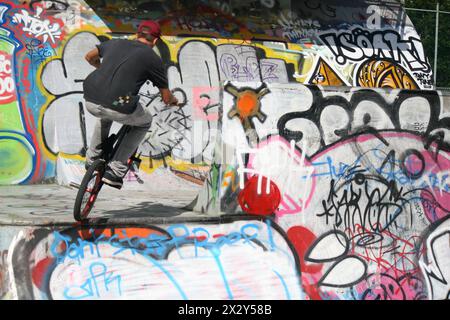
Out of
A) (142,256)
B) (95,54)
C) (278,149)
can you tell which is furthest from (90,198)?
(278,149)

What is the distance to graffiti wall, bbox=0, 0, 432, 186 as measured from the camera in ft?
33.3

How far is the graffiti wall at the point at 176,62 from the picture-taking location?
10141 millimetres

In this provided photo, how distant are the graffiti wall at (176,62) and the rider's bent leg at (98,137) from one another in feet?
10.2

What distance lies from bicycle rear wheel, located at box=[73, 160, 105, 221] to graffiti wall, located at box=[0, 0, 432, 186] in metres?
3.20

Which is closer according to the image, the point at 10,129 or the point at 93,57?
the point at 93,57

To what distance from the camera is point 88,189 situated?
671 cm

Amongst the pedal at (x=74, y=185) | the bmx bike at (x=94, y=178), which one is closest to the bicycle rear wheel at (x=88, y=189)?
the bmx bike at (x=94, y=178)

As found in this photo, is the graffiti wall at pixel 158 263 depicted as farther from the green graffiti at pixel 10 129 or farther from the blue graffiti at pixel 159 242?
the green graffiti at pixel 10 129

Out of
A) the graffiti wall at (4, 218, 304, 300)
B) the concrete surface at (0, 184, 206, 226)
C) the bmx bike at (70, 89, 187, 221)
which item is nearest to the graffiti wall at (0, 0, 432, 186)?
the concrete surface at (0, 184, 206, 226)

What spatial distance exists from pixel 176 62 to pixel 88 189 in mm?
4497

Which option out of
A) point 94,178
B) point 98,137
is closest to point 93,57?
point 98,137

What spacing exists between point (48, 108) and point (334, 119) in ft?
15.4

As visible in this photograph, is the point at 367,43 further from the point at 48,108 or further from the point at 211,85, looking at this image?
the point at 48,108

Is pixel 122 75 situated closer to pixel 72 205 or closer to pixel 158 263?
pixel 158 263
